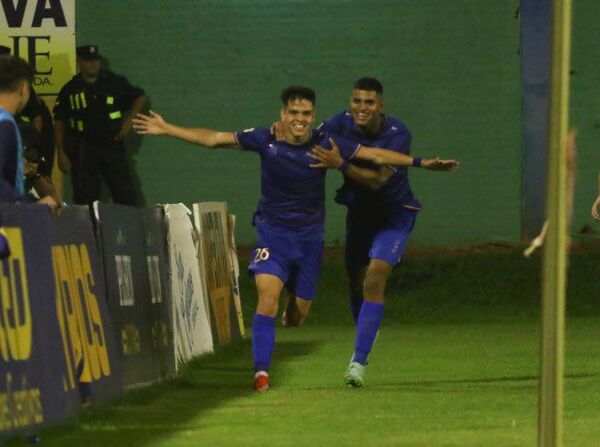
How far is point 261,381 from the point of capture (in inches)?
505

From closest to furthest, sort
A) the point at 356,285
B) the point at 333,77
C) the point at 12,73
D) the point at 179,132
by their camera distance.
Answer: the point at 12,73
the point at 179,132
the point at 356,285
the point at 333,77

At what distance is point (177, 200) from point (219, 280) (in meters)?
8.18

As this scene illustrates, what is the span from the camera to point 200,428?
405 inches

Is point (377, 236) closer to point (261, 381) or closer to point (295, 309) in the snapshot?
point (295, 309)

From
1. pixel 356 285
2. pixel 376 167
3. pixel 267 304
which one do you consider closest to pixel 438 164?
pixel 376 167

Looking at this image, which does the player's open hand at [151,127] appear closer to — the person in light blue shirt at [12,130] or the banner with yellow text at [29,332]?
the person in light blue shirt at [12,130]

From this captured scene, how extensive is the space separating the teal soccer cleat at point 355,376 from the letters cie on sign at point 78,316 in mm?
2107

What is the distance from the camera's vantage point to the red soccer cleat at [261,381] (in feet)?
42.1

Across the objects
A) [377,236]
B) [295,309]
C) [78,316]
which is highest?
[377,236]

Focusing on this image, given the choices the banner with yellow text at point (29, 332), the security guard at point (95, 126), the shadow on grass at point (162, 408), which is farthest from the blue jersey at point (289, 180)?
the security guard at point (95, 126)

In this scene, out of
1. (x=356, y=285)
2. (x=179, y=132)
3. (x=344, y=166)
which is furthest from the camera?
(x=356, y=285)

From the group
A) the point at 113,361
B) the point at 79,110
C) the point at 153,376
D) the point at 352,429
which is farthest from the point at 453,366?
the point at 79,110

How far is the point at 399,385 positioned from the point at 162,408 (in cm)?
227

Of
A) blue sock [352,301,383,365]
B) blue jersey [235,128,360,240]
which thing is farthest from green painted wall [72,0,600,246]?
blue jersey [235,128,360,240]
